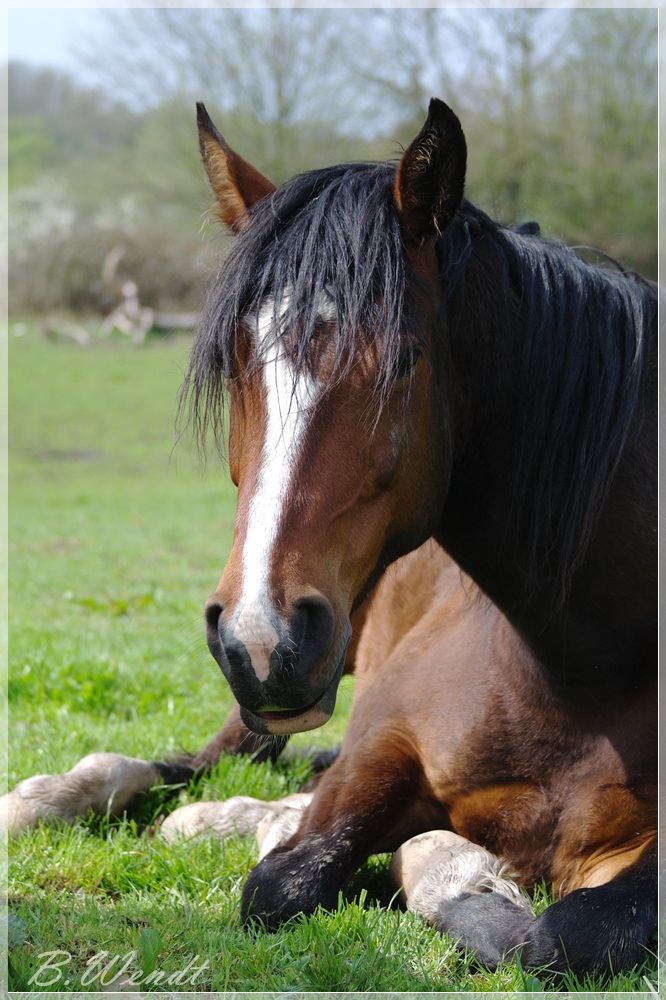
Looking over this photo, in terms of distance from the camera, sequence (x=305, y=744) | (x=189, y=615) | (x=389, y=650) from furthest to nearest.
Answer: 1. (x=189, y=615)
2. (x=305, y=744)
3. (x=389, y=650)

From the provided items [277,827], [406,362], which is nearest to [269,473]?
[406,362]

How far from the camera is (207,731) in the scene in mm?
4547

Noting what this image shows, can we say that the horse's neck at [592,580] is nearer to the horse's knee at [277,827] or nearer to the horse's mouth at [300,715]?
the horse's mouth at [300,715]

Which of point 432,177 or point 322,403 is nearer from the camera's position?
point 322,403

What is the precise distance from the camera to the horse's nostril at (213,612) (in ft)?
6.88

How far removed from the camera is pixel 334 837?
287 cm

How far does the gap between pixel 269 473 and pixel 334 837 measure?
127 centimetres

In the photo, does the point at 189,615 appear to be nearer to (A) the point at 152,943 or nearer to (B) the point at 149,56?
(A) the point at 152,943

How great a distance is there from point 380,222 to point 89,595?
541cm

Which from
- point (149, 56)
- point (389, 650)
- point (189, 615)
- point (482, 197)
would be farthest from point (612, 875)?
point (149, 56)

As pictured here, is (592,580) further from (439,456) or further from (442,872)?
(442,872)

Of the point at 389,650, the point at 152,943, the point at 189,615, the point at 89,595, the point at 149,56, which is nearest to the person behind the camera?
the point at 152,943

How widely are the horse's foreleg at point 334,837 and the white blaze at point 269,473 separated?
951 mm

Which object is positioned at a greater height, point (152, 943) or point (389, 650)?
point (389, 650)
